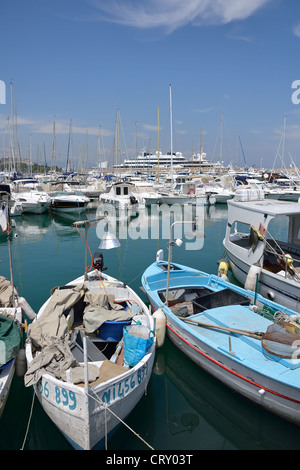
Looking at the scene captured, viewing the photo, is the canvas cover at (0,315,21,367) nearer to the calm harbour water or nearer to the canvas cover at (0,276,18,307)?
the calm harbour water

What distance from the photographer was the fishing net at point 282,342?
274 inches

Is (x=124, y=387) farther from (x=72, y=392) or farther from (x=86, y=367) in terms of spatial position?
(x=86, y=367)

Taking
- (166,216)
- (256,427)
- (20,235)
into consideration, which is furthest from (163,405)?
(166,216)

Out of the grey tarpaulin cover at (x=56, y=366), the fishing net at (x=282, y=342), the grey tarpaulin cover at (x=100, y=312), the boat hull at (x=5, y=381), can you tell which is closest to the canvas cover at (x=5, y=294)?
the grey tarpaulin cover at (x=100, y=312)

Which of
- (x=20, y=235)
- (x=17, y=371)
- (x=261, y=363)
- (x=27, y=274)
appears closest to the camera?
(x=261, y=363)

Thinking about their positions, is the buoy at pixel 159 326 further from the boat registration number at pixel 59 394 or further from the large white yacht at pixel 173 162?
the large white yacht at pixel 173 162

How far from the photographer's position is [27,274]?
53.9ft

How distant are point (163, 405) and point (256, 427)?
2.11m

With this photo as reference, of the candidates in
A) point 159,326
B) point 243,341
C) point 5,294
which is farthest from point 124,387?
point 5,294

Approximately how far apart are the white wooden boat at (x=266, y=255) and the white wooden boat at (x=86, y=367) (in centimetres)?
482

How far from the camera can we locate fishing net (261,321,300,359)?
6.96 metres

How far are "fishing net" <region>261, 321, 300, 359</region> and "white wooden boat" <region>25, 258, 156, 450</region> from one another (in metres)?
2.74
